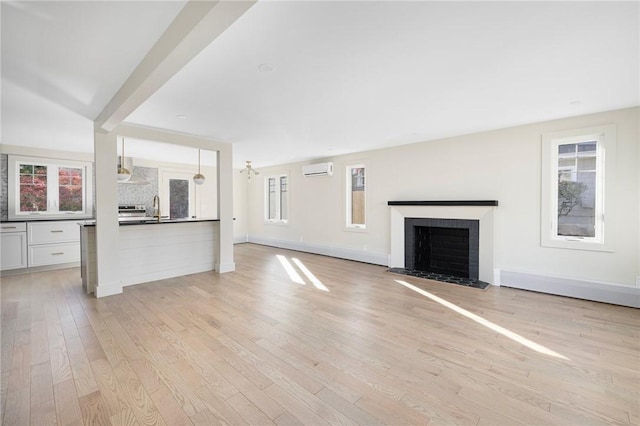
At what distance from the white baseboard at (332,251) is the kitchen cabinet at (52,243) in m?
4.42

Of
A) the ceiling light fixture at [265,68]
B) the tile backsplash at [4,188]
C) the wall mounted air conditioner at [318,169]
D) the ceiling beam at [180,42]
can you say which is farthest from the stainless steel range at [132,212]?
the ceiling light fixture at [265,68]

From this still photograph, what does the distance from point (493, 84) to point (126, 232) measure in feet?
17.1

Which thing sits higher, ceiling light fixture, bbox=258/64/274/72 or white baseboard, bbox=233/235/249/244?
ceiling light fixture, bbox=258/64/274/72

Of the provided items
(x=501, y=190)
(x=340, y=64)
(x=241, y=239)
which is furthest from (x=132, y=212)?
(x=501, y=190)

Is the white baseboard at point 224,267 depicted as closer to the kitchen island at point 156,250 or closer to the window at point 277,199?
the kitchen island at point 156,250

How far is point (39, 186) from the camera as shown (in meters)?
5.62

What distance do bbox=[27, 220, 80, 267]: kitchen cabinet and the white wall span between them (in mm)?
5012

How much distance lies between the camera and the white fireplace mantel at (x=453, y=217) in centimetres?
440

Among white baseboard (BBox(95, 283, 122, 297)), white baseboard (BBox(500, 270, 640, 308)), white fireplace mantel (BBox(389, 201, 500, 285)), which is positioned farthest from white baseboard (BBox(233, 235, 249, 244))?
white baseboard (BBox(500, 270, 640, 308))

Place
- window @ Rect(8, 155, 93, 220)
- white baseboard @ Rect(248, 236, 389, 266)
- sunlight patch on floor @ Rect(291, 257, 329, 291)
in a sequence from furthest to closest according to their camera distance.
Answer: white baseboard @ Rect(248, 236, 389, 266) → window @ Rect(8, 155, 93, 220) → sunlight patch on floor @ Rect(291, 257, 329, 291)

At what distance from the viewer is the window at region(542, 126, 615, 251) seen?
3572mm

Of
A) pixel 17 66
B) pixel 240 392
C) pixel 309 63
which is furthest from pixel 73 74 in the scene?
pixel 240 392

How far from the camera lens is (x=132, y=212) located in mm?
6461

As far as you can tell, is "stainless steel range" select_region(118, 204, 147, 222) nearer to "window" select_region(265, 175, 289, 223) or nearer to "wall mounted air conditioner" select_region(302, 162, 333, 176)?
"window" select_region(265, 175, 289, 223)
